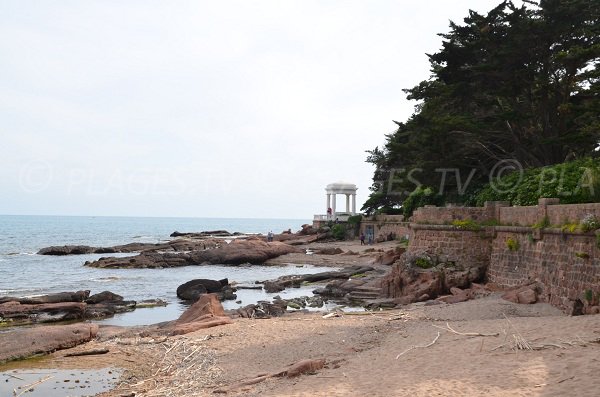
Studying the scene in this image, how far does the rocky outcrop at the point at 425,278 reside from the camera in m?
21.4

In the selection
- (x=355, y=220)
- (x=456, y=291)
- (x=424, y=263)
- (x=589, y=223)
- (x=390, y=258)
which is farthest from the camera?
(x=355, y=220)

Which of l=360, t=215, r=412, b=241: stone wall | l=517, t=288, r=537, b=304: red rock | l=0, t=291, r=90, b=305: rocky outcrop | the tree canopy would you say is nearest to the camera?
l=517, t=288, r=537, b=304: red rock

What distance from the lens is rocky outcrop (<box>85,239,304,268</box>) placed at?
4634 cm

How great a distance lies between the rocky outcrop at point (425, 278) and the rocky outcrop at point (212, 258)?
25.7 metres

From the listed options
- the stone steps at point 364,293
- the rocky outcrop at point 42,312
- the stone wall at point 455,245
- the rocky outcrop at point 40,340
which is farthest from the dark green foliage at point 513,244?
the rocky outcrop at point 42,312

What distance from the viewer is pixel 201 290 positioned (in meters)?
27.7

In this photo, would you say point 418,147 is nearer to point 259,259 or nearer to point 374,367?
point 374,367

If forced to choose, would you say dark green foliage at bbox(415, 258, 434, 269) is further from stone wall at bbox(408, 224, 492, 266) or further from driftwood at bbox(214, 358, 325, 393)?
driftwood at bbox(214, 358, 325, 393)

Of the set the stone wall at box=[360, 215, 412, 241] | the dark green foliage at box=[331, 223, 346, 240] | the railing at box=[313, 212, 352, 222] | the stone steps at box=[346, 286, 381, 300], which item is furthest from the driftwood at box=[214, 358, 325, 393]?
the railing at box=[313, 212, 352, 222]

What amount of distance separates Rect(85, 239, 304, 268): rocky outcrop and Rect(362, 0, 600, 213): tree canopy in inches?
803

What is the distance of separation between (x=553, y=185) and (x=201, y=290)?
15.7m

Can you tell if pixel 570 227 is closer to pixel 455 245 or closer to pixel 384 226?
pixel 455 245

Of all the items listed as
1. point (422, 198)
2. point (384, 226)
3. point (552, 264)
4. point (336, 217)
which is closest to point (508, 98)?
point (422, 198)

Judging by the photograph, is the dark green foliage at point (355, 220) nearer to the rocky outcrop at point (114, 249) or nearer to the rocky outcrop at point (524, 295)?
the rocky outcrop at point (114, 249)
